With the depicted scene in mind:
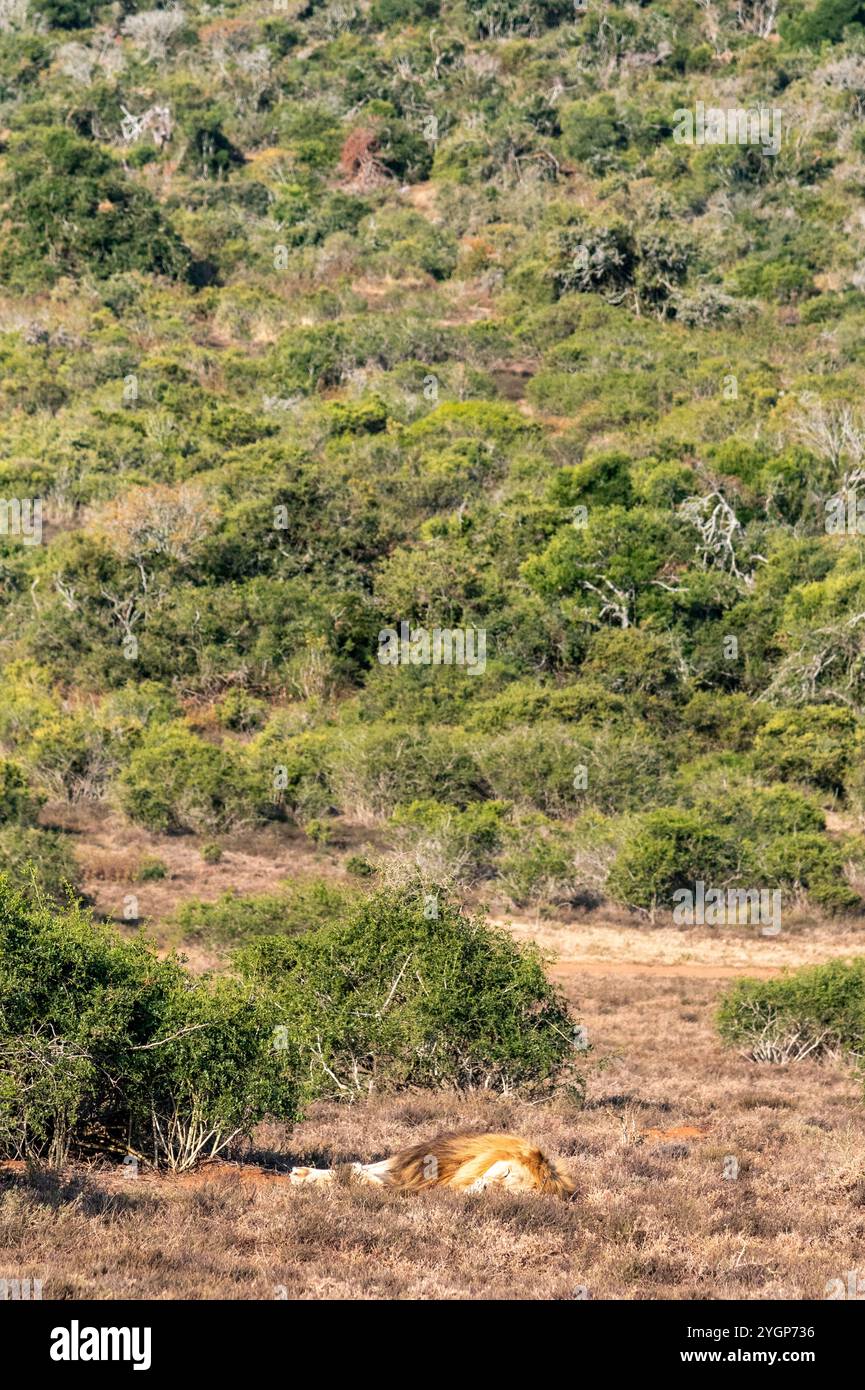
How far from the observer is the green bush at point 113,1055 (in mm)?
8922

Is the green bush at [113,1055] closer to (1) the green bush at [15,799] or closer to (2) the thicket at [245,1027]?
(2) the thicket at [245,1027]

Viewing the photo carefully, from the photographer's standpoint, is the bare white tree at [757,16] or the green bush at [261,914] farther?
the bare white tree at [757,16]

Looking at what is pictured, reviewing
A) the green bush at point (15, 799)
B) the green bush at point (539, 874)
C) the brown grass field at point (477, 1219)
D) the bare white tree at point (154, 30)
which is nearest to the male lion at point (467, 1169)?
the brown grass field at point (477, 1219)

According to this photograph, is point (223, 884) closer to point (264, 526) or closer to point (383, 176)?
point (264, 526)

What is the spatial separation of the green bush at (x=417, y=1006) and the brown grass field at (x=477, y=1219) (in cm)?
55

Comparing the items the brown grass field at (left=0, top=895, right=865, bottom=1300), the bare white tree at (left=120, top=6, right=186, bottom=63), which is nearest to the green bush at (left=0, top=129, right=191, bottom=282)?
the bare white tree at (left=120, top=6, right=186, bottom=63)

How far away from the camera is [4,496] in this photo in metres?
40.2

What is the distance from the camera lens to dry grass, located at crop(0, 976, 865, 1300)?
7117mm

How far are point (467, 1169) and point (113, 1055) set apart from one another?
222 cm

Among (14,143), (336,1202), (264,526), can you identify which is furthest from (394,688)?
(14,143)
